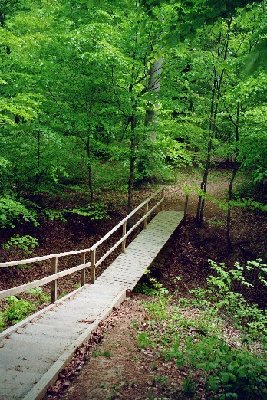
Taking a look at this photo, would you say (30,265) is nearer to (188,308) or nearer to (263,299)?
(188,308)

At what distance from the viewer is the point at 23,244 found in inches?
519

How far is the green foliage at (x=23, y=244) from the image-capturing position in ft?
42.4

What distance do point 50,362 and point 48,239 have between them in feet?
32.7

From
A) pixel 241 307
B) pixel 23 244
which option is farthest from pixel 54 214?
pixel 241 307

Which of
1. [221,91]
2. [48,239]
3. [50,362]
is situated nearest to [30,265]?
[48,239]

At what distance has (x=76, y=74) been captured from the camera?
13.1 metres

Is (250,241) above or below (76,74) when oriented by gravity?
below

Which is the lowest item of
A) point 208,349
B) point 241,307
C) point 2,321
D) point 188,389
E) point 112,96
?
point 2,321

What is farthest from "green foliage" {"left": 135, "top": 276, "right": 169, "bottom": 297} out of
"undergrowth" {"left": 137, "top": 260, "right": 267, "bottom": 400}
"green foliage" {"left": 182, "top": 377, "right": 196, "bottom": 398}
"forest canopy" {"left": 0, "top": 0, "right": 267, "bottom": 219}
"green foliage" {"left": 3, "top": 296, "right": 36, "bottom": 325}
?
"green foliage" {"left": 182, "top": 377, "right": 196, "bottom": 398}

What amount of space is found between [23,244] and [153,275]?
4.45 m

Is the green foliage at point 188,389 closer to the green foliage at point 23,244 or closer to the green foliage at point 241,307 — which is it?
the green foliage at point 241,307

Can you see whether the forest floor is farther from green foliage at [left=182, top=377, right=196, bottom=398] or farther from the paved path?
the paved path

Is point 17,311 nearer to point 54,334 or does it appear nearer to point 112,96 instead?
point 54,334

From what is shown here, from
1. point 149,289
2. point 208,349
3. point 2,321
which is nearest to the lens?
point 208,349
